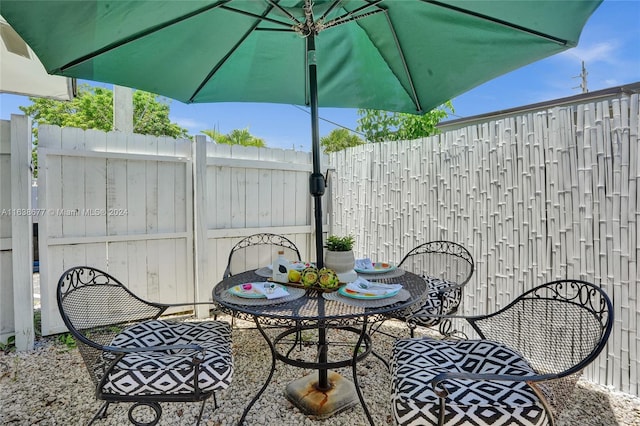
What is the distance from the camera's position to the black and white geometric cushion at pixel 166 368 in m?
1.44

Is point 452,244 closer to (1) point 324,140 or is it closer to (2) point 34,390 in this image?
(2) point 34,390

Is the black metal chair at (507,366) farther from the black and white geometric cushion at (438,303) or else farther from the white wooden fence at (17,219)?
the white wooden fence at (17,219)

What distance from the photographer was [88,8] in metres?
1.49

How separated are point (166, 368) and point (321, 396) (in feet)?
3.12

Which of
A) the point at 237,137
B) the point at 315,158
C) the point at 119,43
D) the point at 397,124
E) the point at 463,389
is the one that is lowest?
the point at 463,389

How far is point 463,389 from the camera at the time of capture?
1364mm

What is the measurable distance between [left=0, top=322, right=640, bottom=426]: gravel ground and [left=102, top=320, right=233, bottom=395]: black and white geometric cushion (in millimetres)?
496

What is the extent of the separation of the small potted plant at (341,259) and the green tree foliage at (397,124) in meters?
5.16

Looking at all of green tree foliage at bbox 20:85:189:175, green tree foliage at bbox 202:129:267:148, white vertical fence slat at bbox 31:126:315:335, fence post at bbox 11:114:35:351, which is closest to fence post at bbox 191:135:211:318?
white vertical fence slat at bbox 31:126:315:335

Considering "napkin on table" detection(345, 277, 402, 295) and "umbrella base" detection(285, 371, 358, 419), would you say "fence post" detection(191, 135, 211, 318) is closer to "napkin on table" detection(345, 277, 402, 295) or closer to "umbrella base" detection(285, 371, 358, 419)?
"umbrella base" detection(285, 371, 358, 419)

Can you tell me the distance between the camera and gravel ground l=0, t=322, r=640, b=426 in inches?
76.0

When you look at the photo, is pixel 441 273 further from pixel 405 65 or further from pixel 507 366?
pixel 405 65

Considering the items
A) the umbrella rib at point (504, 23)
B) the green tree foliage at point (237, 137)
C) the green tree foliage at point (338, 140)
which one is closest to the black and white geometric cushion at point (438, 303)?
the umbrella rib at point (504, 23)

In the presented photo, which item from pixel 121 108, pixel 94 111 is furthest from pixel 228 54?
pixel 94 111
